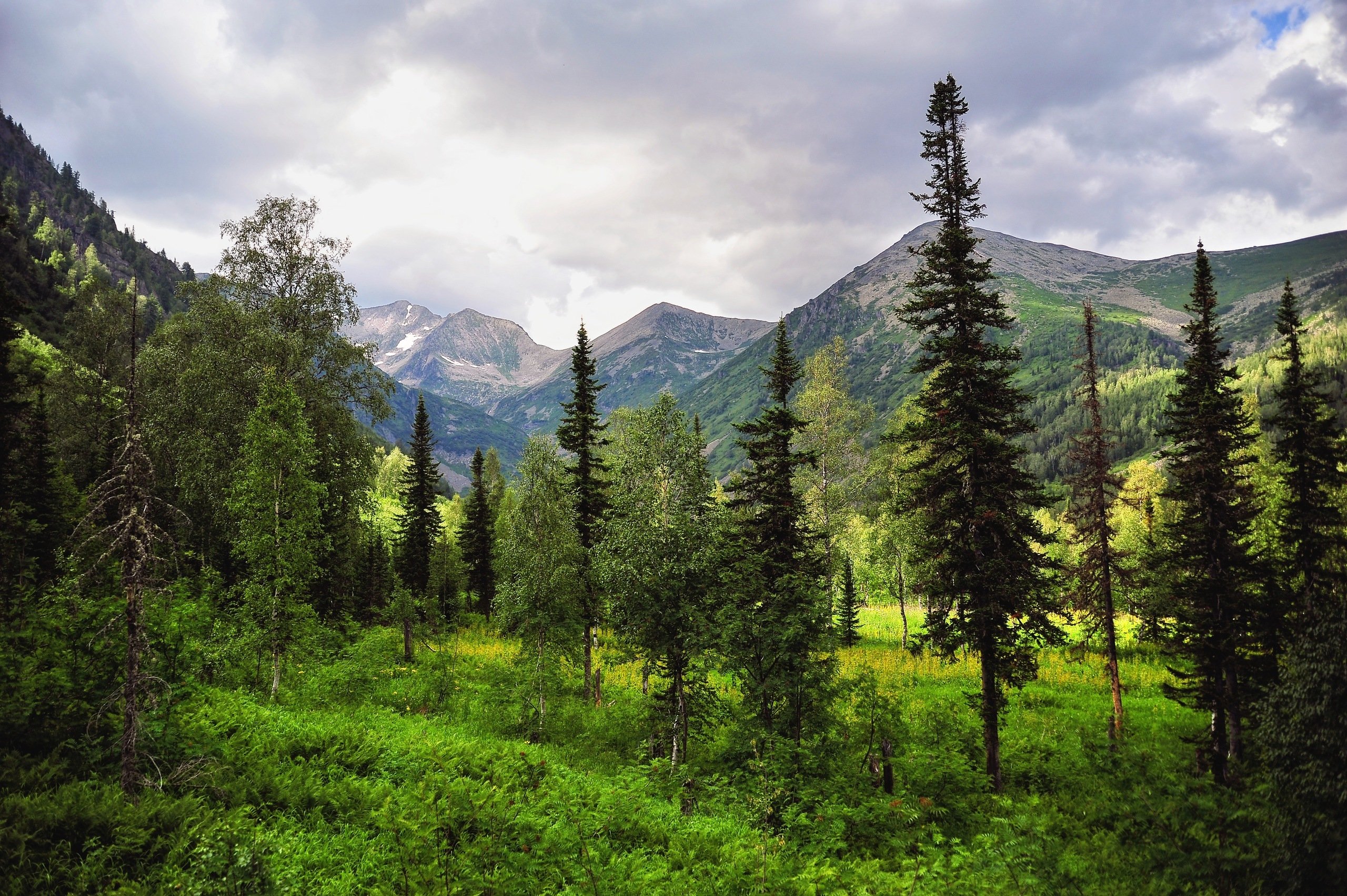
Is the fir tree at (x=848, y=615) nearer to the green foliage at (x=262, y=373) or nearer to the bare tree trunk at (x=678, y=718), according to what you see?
the bare tree trunk at (x=678, y=718)

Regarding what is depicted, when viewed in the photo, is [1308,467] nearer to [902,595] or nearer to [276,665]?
[902,595]

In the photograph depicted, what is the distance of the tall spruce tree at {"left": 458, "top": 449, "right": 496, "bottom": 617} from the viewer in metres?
48.5

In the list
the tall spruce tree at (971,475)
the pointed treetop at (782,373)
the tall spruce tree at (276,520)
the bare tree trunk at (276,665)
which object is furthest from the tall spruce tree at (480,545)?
the tall spruce tree at (971,475)

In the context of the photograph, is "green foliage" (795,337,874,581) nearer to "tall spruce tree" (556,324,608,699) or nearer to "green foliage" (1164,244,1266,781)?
"tall spruce tree" (556,324,608,699)

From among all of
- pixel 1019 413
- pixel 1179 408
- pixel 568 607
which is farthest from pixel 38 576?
pixel 1179 408

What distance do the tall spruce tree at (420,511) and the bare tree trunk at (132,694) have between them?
1260 inches

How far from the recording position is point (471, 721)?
21.6 meters

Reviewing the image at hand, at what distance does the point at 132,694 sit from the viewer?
8719 mm

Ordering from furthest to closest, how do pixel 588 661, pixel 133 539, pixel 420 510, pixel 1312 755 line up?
pixel 420 510
pixel 588 661
pixel 133 539
pixel 1312 755

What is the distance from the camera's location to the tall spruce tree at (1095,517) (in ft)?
70.8

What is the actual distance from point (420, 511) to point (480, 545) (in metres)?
9.17

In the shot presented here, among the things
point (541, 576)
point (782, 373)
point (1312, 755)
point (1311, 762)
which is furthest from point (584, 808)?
point (782, 373)

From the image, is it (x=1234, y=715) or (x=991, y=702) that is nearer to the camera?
(x=991, y=702)

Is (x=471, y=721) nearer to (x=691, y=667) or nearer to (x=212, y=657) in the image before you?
(x=212, y=657)
